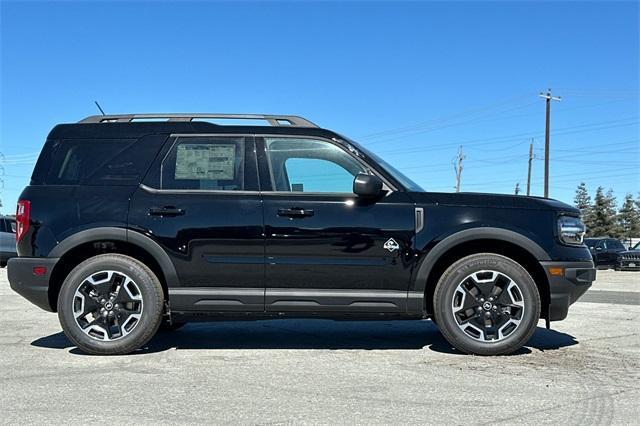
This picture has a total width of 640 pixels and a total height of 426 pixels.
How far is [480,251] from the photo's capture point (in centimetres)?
509

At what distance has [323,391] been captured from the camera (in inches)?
155

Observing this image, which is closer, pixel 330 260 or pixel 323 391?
pixel 323 391

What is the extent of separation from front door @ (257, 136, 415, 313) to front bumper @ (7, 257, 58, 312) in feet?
6.22

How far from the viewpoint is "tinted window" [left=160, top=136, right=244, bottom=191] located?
16.7 feet

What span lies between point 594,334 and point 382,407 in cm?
348

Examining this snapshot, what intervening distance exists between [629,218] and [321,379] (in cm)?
10974

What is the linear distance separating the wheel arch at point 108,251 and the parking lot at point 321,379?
2.19 feet

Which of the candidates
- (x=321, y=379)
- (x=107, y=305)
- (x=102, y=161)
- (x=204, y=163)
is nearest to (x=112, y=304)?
(x=107, y=305)

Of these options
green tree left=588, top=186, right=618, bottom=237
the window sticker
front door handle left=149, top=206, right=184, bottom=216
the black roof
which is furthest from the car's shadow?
green tree left=588, top=186, right=618, bottom=237

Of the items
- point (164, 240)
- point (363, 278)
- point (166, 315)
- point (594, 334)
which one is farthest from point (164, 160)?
point (594, 334)

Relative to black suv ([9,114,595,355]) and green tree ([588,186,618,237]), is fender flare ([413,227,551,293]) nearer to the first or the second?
black suv ([9,114,595,355])

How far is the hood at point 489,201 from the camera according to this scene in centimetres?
496

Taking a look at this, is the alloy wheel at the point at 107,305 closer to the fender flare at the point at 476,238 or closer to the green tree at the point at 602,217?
the fender flare at the point at 476,238

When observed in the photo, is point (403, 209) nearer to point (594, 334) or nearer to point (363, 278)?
point (363, 278)
